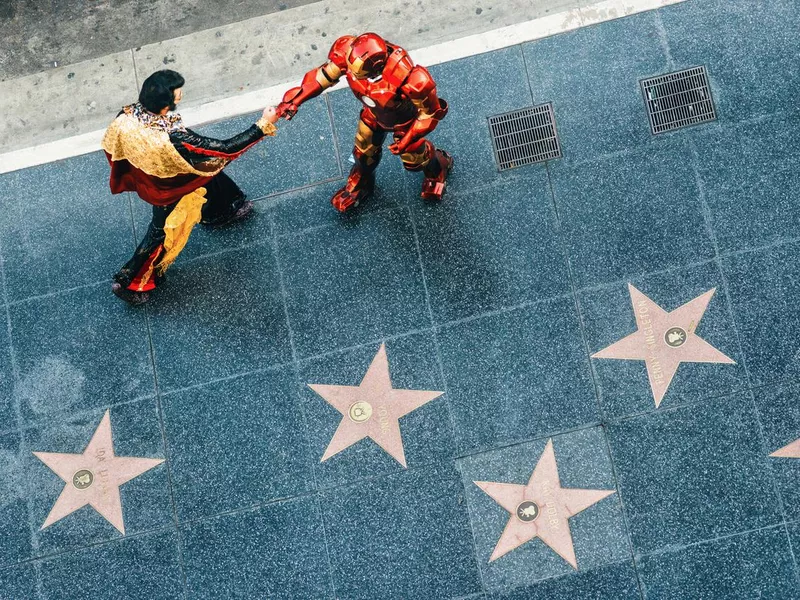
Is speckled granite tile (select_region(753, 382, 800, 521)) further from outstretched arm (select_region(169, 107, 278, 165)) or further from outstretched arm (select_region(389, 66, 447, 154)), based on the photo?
outstretched arm (select_region(169, 107, 278, 165))

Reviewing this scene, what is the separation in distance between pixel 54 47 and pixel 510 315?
426 cm

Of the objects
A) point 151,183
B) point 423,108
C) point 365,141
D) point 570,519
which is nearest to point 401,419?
point 570,519

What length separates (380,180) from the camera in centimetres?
603

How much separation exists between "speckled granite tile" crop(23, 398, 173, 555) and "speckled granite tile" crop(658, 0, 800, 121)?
15.6 ft

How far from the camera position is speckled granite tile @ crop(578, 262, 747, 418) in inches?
222

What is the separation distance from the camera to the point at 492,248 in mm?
5895

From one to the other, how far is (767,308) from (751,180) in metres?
0.94

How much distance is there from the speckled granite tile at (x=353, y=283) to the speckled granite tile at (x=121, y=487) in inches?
50.7

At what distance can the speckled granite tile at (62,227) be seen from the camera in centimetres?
611

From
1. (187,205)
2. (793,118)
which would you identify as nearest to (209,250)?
(187,205)

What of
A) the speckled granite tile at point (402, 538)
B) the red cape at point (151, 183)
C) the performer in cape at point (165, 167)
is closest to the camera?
the performer in cape at point (165, 167)

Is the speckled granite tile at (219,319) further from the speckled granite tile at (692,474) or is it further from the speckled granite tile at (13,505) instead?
the speckled granite tile at (692,474)

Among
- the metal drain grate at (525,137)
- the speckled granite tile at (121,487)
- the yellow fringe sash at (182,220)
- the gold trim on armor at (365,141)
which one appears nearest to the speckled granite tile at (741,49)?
the metal drain grate at (525,137)

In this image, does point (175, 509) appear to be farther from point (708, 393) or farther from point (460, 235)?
point (708, 393)
